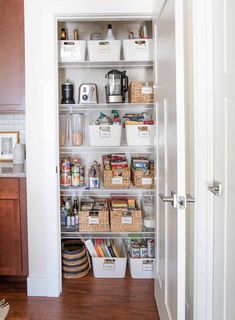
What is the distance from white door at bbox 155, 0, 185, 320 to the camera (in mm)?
1362

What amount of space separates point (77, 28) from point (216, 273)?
2.30m

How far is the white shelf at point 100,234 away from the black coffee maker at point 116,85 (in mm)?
1089

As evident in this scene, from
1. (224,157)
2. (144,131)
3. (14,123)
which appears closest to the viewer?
(224,157)

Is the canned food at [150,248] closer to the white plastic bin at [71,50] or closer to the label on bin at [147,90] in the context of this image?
the label on bin at [147,90]

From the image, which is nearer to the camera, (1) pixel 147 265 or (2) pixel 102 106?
(1) pixel 147 265

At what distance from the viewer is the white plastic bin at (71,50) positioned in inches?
96.0

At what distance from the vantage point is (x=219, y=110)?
1.44m

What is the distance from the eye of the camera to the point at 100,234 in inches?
105

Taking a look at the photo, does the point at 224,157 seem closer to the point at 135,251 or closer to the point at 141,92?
the point at 141,92

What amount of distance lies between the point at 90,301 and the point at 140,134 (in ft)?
4.26

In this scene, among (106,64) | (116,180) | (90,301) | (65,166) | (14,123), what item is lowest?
(90,301)

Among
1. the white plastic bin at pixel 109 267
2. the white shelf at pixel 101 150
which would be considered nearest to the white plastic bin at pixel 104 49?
the white shelf at pixel 101 150

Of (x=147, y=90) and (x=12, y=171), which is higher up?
(x=147, y=90)

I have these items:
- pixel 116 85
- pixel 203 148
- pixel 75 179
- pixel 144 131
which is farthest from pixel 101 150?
pixel 203 148
